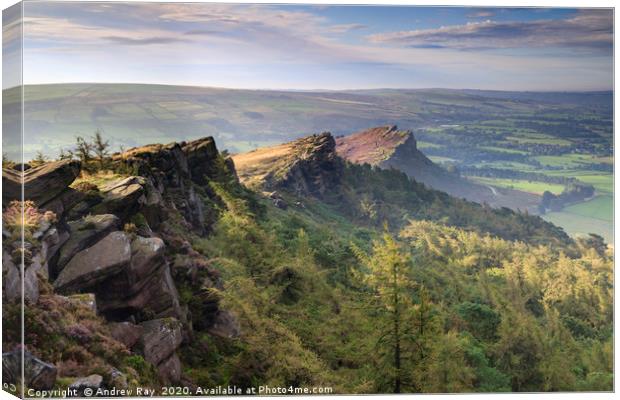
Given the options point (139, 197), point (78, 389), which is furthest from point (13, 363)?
point (139, 197)

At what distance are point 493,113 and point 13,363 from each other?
13558 mm

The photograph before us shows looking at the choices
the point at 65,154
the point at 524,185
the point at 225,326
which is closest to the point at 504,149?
the point at 524,185

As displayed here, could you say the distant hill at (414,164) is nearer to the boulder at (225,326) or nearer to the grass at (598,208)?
the grass at (598,208)

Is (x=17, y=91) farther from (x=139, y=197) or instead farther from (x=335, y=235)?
(x=335, y=235)

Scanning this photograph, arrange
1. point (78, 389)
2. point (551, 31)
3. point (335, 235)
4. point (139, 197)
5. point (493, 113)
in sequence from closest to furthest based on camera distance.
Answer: point (78, 389)
point (139, 197)
point (551, 31)
point (493, 113)
point (335, 235)

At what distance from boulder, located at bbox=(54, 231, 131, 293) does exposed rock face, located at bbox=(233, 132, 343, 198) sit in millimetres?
7178

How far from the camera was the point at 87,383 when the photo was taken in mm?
17609

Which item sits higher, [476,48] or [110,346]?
[476,48]

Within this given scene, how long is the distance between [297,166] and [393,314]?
31.5 ft

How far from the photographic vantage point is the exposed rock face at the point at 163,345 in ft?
60.5

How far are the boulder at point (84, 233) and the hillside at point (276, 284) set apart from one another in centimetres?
3

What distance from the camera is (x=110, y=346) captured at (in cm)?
1759

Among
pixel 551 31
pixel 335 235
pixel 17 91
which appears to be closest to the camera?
pixel 17 91

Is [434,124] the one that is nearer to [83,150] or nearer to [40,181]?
[83,150]
